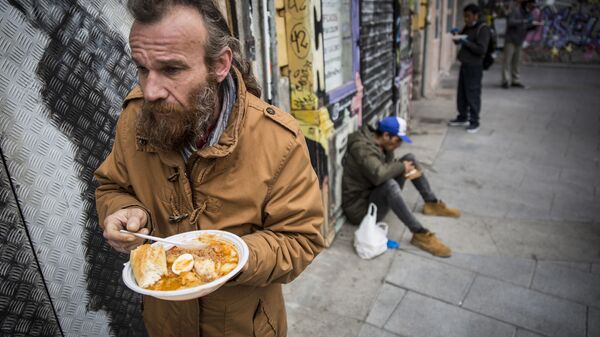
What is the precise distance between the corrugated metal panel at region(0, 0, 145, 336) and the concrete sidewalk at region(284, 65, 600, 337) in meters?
1.55

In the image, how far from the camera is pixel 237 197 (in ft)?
4.95

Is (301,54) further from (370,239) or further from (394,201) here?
(370,239)

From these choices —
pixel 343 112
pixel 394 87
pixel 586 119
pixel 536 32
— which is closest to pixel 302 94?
pixel 343 112

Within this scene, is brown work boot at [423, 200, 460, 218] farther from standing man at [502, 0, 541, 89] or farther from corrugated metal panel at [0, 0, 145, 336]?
standing man at [502, 0, 541, 89]

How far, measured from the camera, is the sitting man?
4035 mm

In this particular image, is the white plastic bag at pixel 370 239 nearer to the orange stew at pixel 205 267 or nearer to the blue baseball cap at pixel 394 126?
the blue baseball cap at pixel 394 126

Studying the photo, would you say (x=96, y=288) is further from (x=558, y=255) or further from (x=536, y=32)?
(x=536, y=32)

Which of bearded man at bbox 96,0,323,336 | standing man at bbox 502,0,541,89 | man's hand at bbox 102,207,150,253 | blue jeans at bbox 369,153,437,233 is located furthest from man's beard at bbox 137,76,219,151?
standing man at bbox 502,0,541,89

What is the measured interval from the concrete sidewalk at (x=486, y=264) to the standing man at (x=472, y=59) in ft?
3.99

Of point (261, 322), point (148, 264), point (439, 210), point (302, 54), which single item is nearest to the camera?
point (148, 264)

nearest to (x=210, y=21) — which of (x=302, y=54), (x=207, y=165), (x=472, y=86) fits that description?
(x=207, y=165)

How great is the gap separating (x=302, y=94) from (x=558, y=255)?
296 cm

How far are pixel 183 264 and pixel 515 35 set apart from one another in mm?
11894

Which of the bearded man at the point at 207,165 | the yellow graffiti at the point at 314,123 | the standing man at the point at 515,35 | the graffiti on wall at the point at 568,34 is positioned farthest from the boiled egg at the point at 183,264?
the graffiti on wall at the point at 568,34
